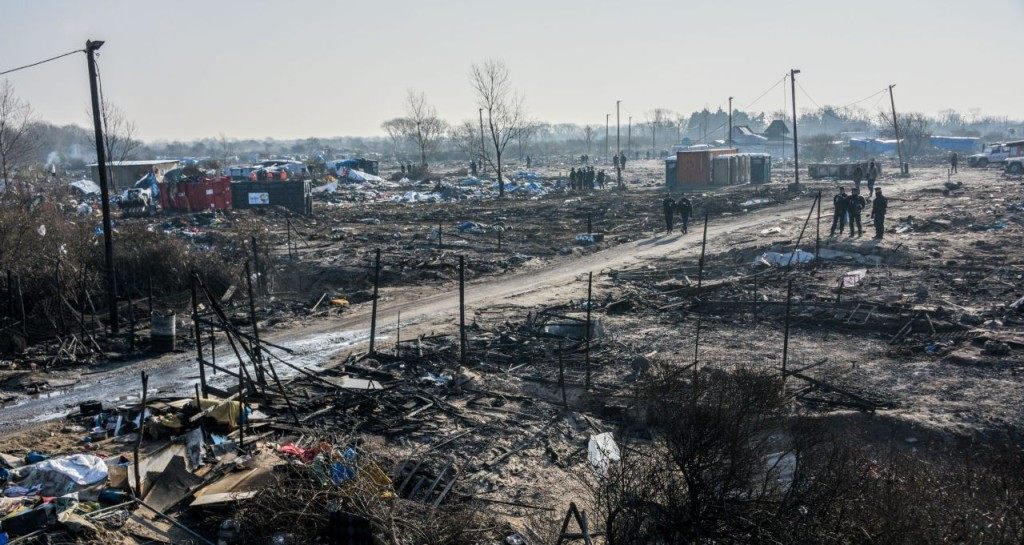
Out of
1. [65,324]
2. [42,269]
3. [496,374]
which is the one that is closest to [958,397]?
[496,374]

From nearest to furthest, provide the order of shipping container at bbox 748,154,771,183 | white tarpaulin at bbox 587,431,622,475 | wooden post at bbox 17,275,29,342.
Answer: white tarpaulin at bbox 587,431,622,475 → wooden post at bbox 17,275,29,342 → shipping container at bbox 748,154,771,183

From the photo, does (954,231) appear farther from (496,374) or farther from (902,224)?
(496,374)

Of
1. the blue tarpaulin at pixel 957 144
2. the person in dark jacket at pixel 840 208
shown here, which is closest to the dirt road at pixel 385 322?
the person in dark jacket at pixel 840 208

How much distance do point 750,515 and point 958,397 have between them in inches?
219

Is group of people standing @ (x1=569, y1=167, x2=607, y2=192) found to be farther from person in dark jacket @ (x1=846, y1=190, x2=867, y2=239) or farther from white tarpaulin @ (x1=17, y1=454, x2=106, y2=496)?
white tarpaulin @ (x1=17, y1=454, x2=106, y2=496)

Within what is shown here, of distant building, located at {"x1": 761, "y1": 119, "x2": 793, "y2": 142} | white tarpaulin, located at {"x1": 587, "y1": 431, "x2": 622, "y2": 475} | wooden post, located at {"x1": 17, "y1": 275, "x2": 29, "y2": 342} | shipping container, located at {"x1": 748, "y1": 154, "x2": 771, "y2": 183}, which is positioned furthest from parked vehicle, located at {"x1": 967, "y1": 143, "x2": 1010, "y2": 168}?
wooden post, located at {"x1": 17, "y1": 275, "x2": 29, "y2": 342}

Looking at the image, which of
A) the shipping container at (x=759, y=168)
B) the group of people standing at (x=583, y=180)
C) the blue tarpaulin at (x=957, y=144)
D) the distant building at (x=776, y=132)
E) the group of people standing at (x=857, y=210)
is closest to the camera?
the group of people standing at (x=857, y=210)

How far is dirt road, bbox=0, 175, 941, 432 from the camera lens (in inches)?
460

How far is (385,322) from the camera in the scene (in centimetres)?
1617

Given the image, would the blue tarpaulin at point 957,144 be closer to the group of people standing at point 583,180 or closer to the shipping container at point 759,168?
the shipping container at point 759,168

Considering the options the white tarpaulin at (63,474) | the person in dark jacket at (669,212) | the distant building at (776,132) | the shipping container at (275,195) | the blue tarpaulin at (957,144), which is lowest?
the white tarpaulin at (63,474)

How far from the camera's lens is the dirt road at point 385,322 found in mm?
11695

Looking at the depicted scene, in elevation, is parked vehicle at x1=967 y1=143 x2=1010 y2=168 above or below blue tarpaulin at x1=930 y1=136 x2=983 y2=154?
below

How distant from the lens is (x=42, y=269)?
16.1 m
